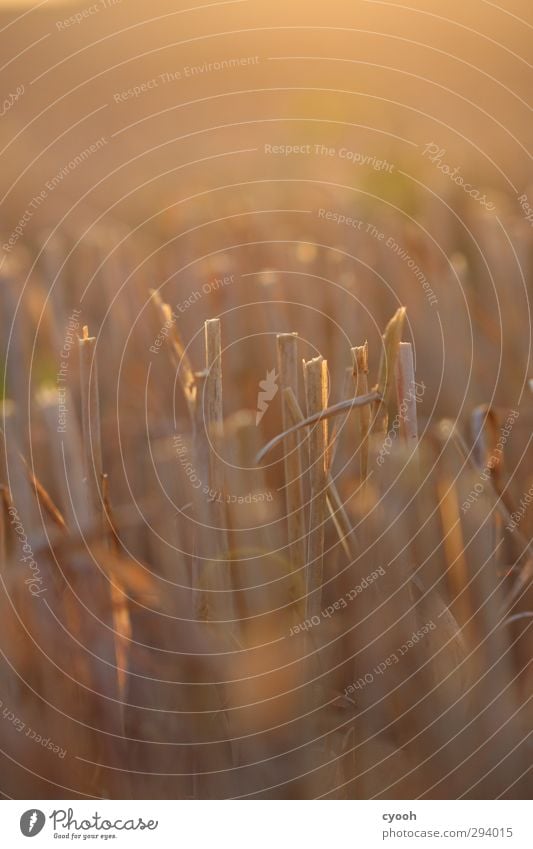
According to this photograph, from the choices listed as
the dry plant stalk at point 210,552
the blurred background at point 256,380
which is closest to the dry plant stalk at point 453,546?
the blurred background at point 256,380

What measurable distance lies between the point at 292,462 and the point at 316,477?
0.02 metres

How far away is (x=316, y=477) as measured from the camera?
0.58 meters

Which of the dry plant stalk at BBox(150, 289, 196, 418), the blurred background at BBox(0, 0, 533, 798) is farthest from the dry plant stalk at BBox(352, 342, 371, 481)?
the dry plant stalk at BBox(150, 289, 196, 418)

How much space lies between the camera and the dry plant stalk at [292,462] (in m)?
0.57

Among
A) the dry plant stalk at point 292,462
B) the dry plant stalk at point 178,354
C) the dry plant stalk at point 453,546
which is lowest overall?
the dry plant stalk at point 453,546

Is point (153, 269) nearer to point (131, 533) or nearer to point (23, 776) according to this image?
point (131, 533)

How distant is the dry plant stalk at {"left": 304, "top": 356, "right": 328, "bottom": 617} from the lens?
22.2 inches

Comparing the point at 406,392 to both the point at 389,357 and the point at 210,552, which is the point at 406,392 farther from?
the point at 210,552

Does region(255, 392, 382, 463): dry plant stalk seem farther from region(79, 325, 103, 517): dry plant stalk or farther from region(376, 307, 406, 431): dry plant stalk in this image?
region(79, 325, 103, 517): dry plant stalk

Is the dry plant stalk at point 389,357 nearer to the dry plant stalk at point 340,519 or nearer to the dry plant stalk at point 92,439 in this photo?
the dry plant stalk at point 340,519

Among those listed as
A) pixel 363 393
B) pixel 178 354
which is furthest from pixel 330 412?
pixel 178 354

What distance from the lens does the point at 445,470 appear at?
0.59 meters

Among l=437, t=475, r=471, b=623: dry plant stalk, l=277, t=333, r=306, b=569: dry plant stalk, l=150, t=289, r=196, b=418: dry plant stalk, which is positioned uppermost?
l=150, t=289, r=196, b=418: dry plant stalk

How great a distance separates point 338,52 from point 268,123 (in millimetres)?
76
